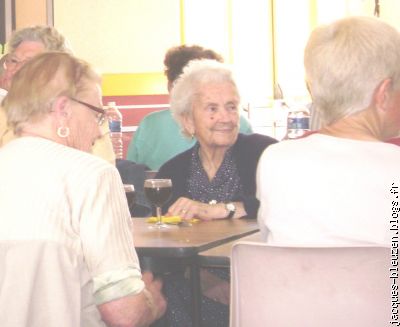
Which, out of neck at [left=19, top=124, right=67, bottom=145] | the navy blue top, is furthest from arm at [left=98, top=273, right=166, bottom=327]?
the navy blue top

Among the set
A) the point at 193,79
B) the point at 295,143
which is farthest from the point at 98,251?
the point at 193,79

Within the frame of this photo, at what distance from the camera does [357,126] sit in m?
1.84

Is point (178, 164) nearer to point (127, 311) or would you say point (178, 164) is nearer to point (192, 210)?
point (192, 210)

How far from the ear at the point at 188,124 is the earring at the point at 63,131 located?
1.51 meters

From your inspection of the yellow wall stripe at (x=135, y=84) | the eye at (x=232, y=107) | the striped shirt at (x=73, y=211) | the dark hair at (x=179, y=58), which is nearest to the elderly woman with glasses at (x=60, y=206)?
the striped shirt at (x=73, y=211)

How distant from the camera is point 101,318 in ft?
6.12

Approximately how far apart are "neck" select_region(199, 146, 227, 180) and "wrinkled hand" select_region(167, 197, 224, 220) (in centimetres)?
26

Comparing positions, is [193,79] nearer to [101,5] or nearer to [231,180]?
[231,180]

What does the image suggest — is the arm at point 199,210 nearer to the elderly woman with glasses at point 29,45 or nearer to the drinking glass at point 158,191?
the drinking glass at point 158,191

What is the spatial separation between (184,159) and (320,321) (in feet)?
6.29

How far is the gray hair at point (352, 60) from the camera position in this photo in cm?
181

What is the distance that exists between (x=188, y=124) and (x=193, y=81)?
0.19 m

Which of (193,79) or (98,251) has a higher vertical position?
(193,79)

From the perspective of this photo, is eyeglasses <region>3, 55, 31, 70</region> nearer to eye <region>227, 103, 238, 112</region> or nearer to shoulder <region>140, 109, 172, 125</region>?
eye <region>227, 103, 238, 112</region>
